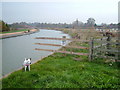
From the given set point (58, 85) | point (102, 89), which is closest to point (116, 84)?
point (102, 89)

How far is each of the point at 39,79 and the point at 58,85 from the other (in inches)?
26.8

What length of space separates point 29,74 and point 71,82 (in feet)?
4.84

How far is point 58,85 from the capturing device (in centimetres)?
347

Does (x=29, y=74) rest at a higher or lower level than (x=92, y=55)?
lower

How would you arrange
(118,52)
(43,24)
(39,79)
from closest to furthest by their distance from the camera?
1. (39,79)
2. (118,52)
3. (43,24)

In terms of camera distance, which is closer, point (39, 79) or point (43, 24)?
point (39, 79)

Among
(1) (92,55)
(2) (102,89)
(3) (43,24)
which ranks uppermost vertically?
(3) (43,24)

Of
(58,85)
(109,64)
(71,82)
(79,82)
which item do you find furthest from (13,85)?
(109,64)

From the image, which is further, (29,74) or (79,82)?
(29,74)

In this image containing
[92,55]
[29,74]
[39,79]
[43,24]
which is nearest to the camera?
[39,79]

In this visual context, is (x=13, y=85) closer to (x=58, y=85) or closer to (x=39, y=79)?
(x=39, y=79)

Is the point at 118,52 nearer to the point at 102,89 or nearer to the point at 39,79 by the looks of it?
the point at 102,89

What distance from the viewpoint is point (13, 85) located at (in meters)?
3.57

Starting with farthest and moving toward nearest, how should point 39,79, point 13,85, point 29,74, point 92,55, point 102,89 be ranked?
1. point 92,55
2. point 29,74
3. point 39,79
4. point 13,85
5. point 102,89
